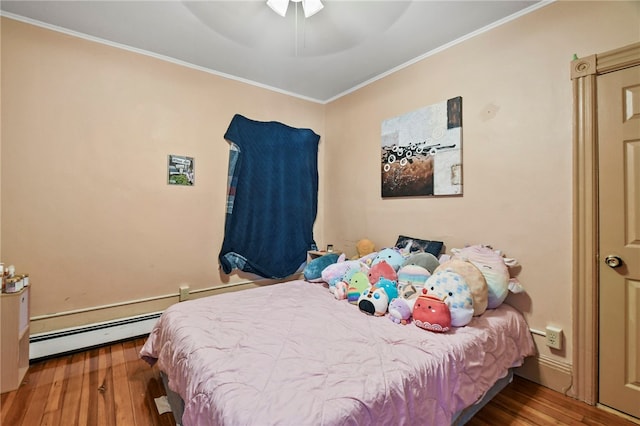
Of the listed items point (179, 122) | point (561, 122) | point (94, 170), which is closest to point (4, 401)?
point (94, 170)

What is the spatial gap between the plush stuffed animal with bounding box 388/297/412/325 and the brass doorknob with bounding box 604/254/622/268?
1.19 metres

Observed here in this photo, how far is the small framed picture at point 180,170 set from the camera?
8.91ft

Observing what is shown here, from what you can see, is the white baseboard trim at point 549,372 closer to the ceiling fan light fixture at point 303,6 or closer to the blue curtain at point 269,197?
the blue curtain at point 269,197

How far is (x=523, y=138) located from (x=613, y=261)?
36.0 inches

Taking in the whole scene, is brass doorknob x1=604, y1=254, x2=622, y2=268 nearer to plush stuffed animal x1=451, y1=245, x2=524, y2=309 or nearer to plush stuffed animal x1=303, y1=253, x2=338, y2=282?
plush stuffed animal x1=451, y1=245, x2=524, y2=309

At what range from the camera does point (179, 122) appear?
9.04 ft

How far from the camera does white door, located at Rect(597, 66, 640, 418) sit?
1.60m

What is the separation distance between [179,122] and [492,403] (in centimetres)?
332

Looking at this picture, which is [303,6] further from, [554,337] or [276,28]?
[554,337]

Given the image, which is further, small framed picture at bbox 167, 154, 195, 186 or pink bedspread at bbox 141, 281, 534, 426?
small framed picture at bbox 167, 154, 195, 186

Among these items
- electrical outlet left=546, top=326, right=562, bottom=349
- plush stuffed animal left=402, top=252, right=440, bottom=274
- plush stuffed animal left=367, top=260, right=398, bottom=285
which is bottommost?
electrical outlet left=546, top=326, right=562, bottom=349

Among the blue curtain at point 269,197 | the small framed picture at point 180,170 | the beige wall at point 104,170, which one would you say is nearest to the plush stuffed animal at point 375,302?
the blue curtain at point 269,197

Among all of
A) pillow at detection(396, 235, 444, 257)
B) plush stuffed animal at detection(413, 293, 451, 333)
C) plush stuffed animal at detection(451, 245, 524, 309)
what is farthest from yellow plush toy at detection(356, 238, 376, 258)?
plush stuffed animal at detection(413, 293, 451, 333)

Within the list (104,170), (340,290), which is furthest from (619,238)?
(104,170)
